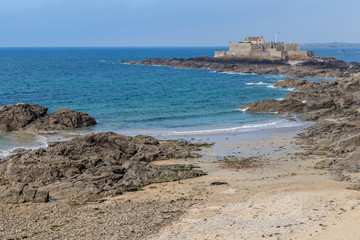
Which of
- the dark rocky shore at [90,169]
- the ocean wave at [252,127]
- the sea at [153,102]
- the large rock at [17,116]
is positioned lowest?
the ocean wave at [252,127]

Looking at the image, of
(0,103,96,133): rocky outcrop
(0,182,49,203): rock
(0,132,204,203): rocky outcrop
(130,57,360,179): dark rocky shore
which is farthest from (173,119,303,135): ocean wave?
(0,182,49,203): rock

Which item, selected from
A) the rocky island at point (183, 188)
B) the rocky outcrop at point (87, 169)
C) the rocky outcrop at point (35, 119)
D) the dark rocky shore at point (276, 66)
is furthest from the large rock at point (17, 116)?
the dark rocky shore at point (276, 66)

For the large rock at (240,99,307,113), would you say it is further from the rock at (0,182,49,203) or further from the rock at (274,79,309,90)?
Result: the rock at (0,182,49,203)

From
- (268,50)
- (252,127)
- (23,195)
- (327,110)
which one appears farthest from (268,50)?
(23,195)

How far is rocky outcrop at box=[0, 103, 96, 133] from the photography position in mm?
29812

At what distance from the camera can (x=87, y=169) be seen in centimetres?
1961

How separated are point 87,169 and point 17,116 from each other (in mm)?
13338

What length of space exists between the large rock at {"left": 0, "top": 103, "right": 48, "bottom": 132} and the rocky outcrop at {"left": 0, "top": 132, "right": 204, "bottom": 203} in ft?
30.4

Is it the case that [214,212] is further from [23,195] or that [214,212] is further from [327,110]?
[327,110]

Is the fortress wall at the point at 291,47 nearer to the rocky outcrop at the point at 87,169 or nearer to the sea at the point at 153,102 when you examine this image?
the sea at the point at 153,102

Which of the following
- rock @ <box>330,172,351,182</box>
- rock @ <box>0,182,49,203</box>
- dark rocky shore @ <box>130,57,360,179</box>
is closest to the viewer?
rock @ <box>0,182,49,203</box>

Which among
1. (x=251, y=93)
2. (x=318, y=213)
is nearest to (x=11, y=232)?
(x=318, y=213)

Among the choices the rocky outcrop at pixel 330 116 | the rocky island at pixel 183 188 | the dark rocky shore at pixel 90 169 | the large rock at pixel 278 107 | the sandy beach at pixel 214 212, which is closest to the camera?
the sandy beach at pixel 214 212

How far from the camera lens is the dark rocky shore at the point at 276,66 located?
2808 inches
